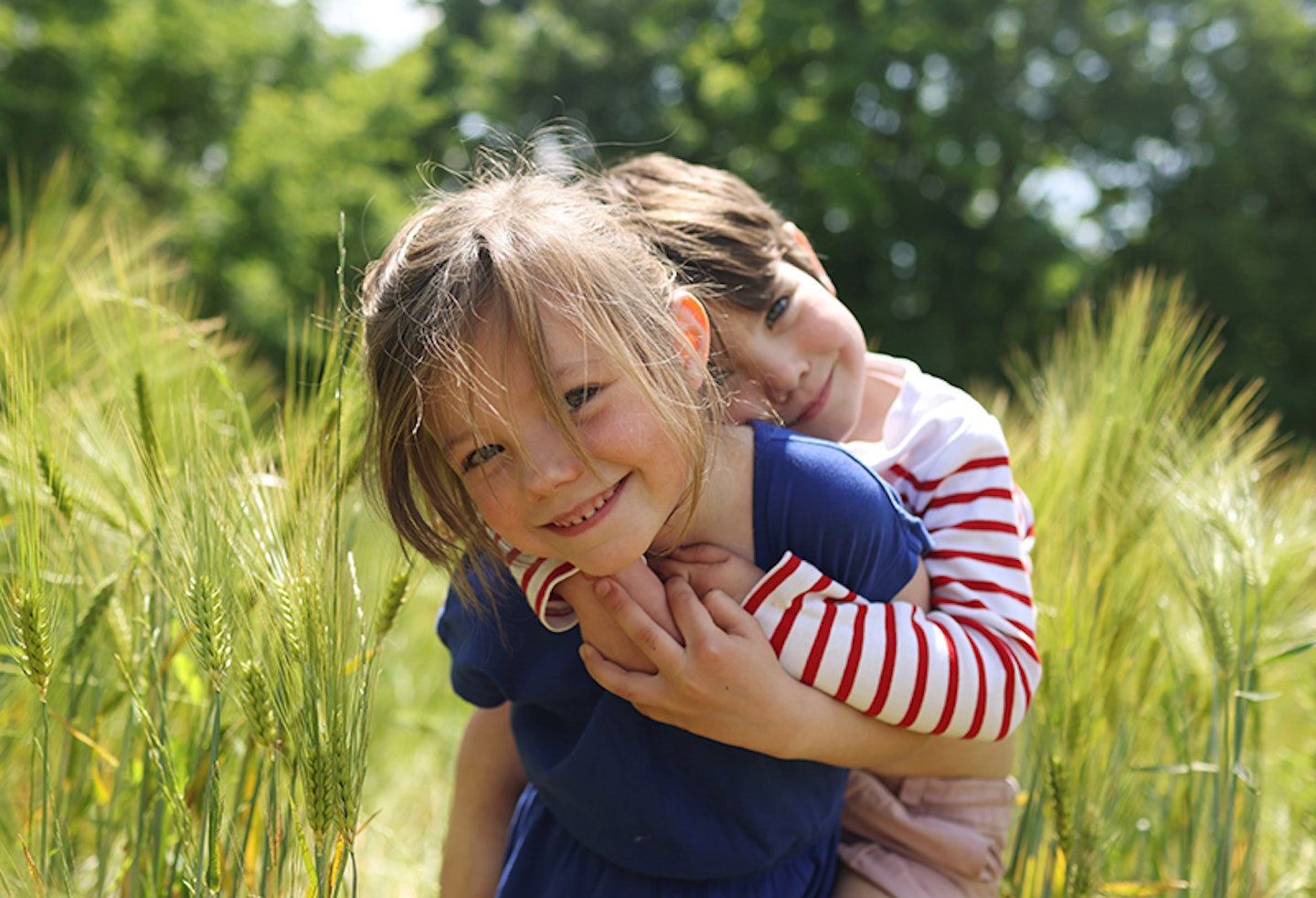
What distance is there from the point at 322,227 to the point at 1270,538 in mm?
9387

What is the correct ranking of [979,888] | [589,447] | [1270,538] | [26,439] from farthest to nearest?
1. [1270,538]
2. [979,888]
3. [26,439]
4. [589,447]

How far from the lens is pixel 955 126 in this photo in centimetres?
1321

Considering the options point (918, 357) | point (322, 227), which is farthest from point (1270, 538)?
point (918, 357)

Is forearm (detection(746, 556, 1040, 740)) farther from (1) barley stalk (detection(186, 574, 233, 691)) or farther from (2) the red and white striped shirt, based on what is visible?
(1) barley stalk (detection(186, 574, 233, 691))

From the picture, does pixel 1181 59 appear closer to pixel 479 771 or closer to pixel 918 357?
pixel 918 357

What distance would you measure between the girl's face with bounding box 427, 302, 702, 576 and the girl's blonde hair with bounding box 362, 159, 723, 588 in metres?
0.01

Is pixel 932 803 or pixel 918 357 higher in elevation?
pixel 932 803

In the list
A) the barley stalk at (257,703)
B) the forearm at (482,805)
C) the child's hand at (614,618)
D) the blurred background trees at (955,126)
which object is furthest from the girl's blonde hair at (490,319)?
the blurred background trees at (955,126)

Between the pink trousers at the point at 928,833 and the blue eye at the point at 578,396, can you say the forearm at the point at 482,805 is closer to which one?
the pink trousers at the point at 928,833

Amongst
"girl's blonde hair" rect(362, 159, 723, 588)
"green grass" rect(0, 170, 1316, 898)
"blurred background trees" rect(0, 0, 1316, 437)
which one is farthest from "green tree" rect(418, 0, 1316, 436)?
"girl's blonde hair" rect(362, 159, 723, 588)

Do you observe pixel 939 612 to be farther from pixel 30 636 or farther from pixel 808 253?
pixel 30 636

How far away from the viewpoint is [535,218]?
1022mm

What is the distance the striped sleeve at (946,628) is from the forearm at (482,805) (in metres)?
0.53

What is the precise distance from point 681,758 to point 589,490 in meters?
0.37
